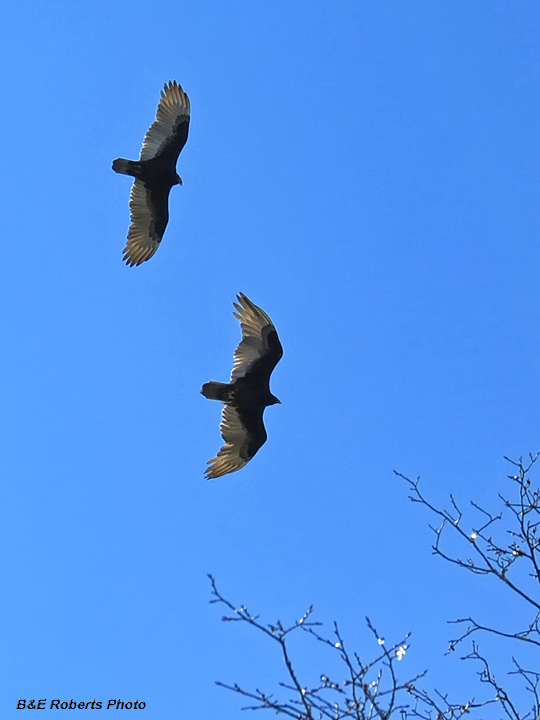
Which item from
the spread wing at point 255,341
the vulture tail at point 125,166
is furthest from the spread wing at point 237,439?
the vulture tail at point 125,166

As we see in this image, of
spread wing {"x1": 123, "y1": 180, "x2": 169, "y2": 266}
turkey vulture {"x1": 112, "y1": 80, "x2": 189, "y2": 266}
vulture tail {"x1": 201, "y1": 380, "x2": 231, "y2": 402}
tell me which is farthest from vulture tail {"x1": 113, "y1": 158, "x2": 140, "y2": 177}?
vulture tail {"x1": 201, "y1": 380, "x2": 231, "y2": 402}

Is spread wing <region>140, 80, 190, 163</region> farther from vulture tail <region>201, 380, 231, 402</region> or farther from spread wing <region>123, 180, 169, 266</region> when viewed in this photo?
vulture tail <region>201, 380, 231, 402</region>

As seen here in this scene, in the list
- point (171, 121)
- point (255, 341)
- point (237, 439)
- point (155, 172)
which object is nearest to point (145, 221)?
point (155, 172)

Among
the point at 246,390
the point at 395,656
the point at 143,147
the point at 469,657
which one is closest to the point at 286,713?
the point at 395,656

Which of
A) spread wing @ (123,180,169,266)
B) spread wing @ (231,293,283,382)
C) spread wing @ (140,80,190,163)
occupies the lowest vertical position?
spread wing @ (231,293,283,382)

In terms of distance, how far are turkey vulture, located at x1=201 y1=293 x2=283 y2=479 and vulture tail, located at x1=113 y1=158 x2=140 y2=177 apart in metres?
2.81

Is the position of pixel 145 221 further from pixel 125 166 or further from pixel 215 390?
pixel 215 390

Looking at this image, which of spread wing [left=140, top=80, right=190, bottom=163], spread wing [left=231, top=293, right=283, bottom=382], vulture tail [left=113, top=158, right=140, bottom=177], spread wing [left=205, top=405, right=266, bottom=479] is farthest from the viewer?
vulture tail [left=113, top=158, right=140, bottom=177]

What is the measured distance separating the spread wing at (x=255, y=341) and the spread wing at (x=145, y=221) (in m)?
2.65

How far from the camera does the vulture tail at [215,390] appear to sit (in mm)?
9508

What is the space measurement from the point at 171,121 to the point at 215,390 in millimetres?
3635

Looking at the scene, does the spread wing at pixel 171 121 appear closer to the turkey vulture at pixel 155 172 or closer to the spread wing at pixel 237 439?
the turkey vulture at pixel 155 172

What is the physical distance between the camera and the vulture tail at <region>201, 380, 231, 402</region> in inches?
374

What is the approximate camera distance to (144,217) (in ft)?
38.0
